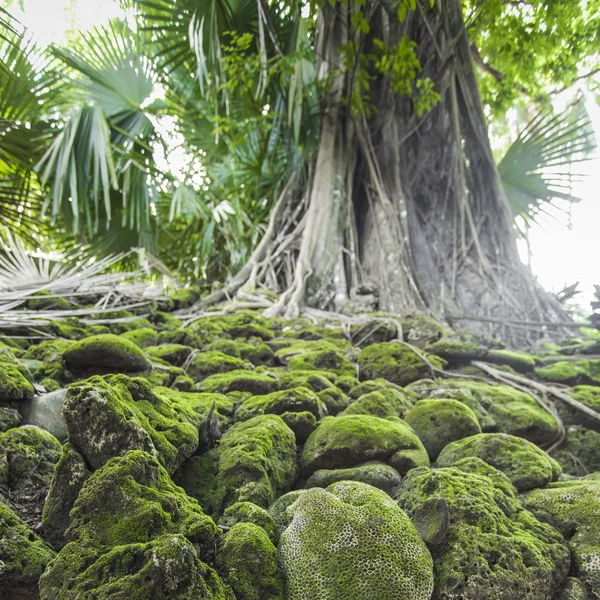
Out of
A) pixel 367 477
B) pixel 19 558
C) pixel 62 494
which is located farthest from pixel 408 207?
pixel 19 558

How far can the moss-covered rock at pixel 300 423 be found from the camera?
1.54 m

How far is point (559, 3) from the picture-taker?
427cm

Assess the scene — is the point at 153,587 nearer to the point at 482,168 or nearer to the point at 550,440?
the point at 550,440

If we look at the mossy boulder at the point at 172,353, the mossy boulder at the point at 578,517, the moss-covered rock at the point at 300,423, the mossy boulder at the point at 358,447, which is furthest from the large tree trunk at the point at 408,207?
the mossy boulder at the point at 578,517

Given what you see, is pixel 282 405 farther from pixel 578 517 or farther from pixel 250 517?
pixel 578 517

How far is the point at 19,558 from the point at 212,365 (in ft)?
4.02

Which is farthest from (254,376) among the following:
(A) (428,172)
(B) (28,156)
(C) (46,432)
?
(A) (428,172)

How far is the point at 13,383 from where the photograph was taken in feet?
4.50

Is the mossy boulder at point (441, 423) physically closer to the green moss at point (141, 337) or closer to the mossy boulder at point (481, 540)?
the mossy boulder at point (481, 540)

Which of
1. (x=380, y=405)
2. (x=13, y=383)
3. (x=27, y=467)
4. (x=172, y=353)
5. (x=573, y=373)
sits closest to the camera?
(x=27, y=467)

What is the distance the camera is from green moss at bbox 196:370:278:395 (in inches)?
73.5

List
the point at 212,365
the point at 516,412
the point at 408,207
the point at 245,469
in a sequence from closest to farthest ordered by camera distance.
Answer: the point at 245,469
the point at 516,412
the point at 212,365
the point at 408,207

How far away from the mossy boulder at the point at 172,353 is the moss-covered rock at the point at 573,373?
70.5 inches

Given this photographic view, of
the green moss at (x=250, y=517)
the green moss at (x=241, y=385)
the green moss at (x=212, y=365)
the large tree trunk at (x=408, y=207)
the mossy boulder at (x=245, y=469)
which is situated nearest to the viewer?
the green moss at (x=250, y=517)
